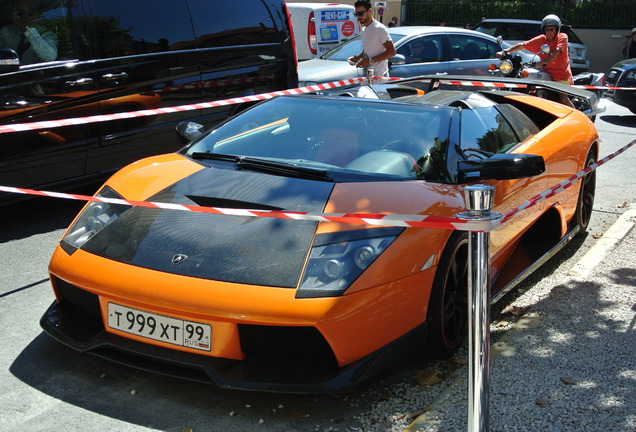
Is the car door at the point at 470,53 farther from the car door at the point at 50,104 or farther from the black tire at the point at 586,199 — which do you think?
the car door at the point at 50,104

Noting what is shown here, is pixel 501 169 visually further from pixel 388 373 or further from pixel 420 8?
pixel 420 8

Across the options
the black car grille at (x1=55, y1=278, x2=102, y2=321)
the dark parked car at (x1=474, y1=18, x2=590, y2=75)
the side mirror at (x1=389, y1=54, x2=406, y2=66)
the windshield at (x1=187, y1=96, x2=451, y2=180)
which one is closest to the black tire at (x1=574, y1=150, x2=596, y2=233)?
the windshield at (x1=187, y1=96, x2=451, y2=180)

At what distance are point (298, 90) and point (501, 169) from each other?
486cm

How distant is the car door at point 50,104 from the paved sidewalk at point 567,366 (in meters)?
3.82

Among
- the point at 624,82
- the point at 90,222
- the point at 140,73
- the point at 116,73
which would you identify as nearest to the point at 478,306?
the point at 90,222

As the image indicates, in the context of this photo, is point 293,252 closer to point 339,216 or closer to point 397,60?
point 339,216

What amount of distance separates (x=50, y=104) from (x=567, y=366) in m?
4.32

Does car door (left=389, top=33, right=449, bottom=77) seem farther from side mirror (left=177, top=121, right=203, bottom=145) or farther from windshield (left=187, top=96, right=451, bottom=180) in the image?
windshield (left=187, top=96, right=451, bottom=180)

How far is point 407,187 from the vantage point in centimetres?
371

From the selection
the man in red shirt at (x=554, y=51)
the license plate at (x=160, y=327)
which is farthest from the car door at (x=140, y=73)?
the man in red shirt at (x=554, y=51)

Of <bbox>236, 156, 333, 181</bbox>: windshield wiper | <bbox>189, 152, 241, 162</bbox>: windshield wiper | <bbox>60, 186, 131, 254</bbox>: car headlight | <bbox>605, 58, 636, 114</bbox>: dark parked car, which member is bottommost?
<bbox>605, 58, 636, 114</bbox>: dark parked car

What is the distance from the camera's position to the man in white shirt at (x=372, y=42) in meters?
9.17

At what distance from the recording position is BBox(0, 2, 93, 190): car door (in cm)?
569

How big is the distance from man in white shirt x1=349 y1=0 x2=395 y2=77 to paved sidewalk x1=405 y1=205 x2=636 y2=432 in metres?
4.84
